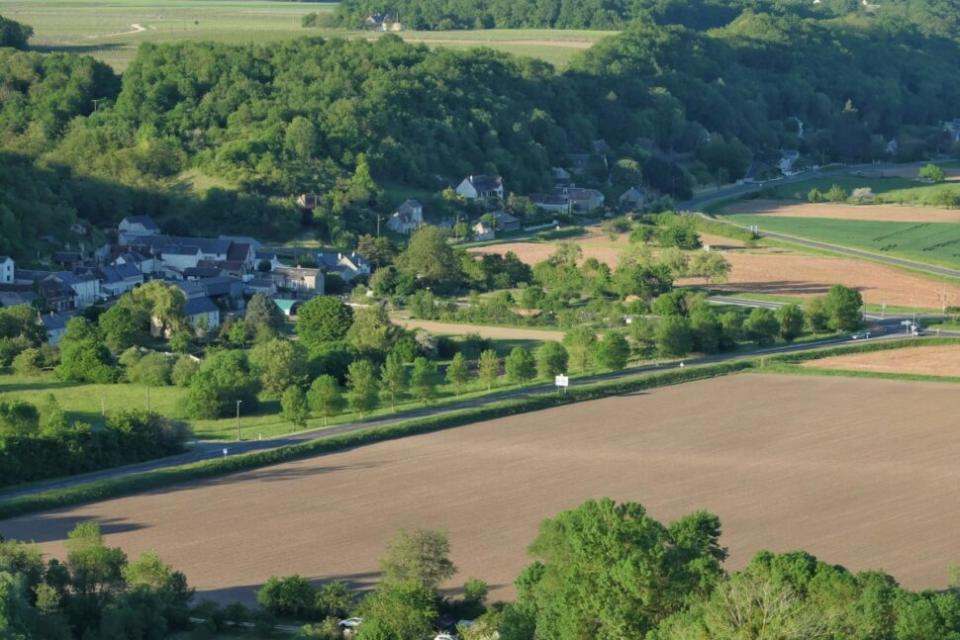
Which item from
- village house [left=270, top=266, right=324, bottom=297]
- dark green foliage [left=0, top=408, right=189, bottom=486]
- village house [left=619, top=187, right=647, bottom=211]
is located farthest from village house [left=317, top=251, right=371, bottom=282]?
dark green foliage [left=0, top=408, right=189, bottom=486]

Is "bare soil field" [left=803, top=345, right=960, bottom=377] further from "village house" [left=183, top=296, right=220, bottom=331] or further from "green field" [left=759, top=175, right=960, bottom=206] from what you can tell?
"green field" [left=759, top=175, right=960, bottom=206]

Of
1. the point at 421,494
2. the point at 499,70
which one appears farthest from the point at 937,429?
the point at 499,70

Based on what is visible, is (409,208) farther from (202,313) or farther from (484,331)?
(202,313)

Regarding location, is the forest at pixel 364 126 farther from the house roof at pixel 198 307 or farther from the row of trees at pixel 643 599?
the row of trees at pixel 643 599

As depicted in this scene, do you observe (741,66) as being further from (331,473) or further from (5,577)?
(5,577)

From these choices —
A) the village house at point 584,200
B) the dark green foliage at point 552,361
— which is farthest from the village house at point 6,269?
the village house at point 584,200

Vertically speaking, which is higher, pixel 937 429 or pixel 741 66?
pixel 741 66
